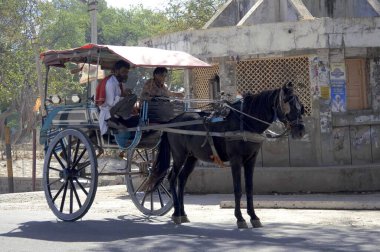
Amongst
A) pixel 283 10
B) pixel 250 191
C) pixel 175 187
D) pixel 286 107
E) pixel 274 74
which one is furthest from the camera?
pixel 283 10

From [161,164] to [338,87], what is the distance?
18.0ft

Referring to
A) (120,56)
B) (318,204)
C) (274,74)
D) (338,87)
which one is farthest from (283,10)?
(120,56)

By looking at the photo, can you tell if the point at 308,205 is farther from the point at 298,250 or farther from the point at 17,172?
the point at 17,172

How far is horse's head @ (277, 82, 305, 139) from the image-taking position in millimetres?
9555

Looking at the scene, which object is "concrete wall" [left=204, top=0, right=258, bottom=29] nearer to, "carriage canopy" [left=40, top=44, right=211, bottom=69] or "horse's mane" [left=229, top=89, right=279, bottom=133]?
"carriage canopy" [left=40, top=44, right=211, bottom=69]

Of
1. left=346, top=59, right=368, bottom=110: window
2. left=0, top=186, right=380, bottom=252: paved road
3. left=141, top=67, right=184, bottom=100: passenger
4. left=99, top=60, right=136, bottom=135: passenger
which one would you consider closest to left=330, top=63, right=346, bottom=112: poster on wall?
left=346, top=59, right=368, bottom=110: window

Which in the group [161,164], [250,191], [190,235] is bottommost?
[190,235]

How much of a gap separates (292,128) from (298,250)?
6.43 ft

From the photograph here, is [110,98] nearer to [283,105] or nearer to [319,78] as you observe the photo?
[283,105]

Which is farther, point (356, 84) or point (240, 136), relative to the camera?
point (356, 84)

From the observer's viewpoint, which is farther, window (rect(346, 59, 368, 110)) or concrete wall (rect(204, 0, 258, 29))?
concrete wall (rect(204, 0, 258, 29))

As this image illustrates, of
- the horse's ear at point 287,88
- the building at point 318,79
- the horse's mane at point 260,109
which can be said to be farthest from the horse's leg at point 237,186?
the building at point 318,79

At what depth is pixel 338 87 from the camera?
49.9ft

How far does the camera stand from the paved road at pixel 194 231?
8664mm
